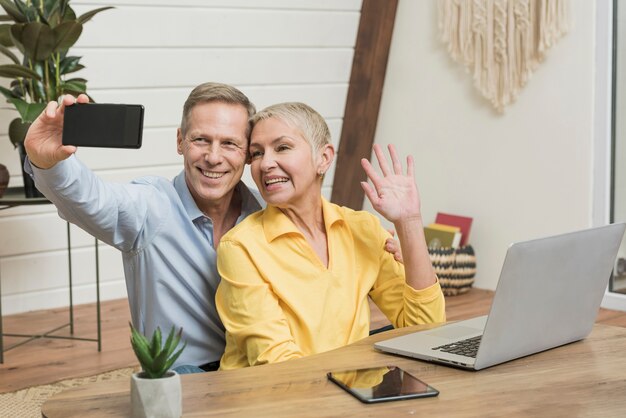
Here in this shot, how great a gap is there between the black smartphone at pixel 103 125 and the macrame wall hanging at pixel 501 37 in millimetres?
2864

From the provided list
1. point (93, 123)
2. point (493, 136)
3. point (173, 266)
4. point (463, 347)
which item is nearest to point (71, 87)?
point (173, 266)

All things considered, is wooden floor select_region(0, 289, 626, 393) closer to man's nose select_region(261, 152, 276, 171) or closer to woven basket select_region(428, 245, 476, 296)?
woven basket select_region(428, 245, 476, 296)

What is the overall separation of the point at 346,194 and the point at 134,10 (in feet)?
4.78

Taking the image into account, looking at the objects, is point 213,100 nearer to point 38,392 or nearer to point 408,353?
point 408,353

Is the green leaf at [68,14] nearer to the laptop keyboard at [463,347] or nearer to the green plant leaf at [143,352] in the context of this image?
the laptop keyboard at [463,347]

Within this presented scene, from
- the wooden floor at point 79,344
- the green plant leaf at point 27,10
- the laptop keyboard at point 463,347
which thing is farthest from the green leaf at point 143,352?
the green plant leaf at point 27,10

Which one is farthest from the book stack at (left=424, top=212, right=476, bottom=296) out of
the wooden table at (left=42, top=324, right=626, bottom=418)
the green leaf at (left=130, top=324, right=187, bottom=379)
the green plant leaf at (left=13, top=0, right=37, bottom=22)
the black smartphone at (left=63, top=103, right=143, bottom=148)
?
the green leaf at (left=130, top=324, right=187, bottom=379)

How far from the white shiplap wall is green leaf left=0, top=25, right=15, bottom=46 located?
39cm

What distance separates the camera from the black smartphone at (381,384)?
1.38 m

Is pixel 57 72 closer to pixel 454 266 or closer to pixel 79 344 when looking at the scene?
pixel 79 344

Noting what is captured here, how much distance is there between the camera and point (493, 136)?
14.2 ft

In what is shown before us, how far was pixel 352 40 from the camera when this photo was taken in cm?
482

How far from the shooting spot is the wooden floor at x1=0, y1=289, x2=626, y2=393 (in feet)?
10.6

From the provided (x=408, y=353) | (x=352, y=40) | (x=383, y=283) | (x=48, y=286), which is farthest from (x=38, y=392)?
(x=352, y=40)
